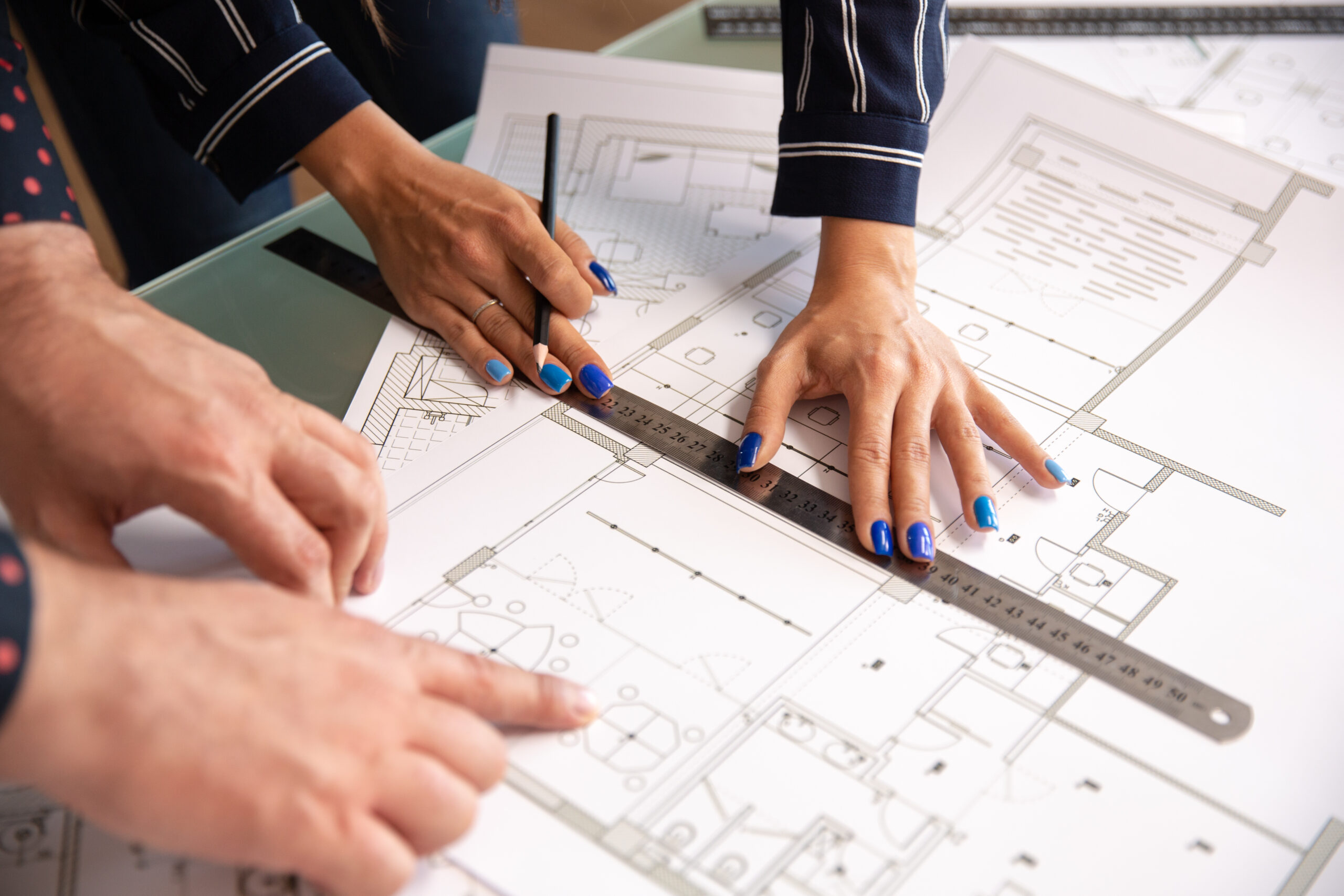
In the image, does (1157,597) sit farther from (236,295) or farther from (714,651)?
(236,295)

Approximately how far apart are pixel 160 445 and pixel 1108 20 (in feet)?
6.14

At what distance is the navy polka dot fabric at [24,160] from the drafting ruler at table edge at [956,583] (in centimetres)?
56

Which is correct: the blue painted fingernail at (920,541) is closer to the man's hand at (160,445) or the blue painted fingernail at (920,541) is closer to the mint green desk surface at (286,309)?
the man's hand at (160,445)

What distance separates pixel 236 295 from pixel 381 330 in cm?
22

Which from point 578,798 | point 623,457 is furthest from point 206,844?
point 623,457

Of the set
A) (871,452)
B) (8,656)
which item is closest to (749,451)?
(871,452)

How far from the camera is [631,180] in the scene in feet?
4.93

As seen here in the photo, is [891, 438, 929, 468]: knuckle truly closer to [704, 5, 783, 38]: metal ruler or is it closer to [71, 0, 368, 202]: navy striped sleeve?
[71, 0, 368, 202]: navy striped sleeve

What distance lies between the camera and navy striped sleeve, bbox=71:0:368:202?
119cm

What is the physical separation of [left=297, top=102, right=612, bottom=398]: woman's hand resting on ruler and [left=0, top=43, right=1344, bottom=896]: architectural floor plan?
0.06 m

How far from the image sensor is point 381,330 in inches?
49.7

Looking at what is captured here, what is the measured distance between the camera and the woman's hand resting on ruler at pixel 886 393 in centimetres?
103

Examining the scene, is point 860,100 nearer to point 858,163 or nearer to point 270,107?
point 858,163

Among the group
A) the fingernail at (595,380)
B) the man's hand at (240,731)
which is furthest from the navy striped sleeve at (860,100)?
the man's hand at (240,731)
